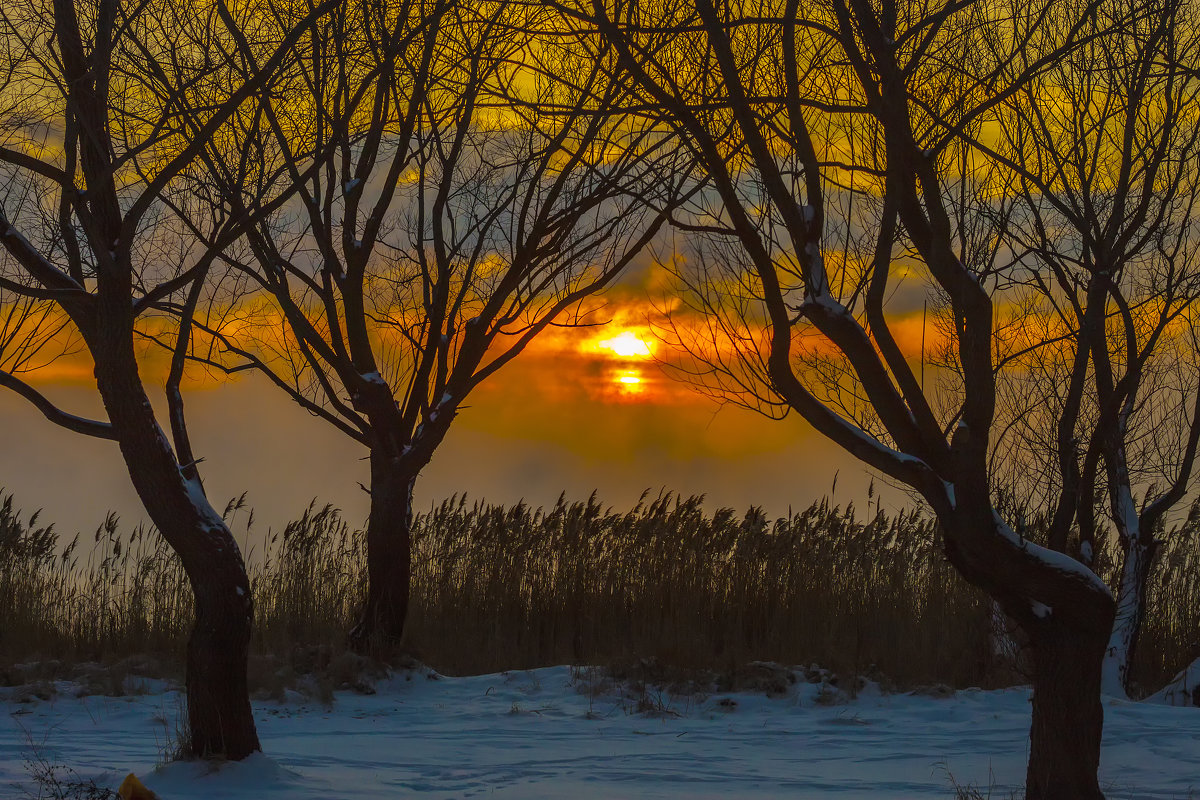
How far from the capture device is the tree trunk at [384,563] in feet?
29.5

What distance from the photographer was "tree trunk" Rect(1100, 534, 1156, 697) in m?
8.77

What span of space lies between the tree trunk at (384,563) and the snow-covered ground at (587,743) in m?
0.50

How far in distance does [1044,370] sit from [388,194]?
5767mm

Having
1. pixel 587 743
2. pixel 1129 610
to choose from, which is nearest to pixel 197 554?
pixel 587 743

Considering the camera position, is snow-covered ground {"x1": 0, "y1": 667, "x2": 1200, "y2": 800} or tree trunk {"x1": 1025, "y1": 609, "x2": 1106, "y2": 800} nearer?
tree trunk {"x1": 1025, "y1": 609, "x2": 1106, "y2": 800}

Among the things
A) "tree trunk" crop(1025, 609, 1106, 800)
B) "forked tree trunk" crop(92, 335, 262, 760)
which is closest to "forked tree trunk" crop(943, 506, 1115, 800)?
"tree trunk" crop(1025, 609, 1106, 800)

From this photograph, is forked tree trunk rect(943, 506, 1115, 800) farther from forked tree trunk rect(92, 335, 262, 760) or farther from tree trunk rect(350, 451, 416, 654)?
tree trunk rect(350, 451, 416, 654)

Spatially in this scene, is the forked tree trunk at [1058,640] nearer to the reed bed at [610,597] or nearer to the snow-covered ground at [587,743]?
the snow-covered ground at [587,743]

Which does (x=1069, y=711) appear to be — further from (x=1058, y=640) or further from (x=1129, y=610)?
(x=1129, y=610)

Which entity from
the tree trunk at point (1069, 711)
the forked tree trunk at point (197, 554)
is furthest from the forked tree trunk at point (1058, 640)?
the forked tree trunk at point (197, 554)

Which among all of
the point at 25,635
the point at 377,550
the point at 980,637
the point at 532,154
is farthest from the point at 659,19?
the point at 25,635

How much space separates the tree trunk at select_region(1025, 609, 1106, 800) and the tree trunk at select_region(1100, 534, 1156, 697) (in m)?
4.81

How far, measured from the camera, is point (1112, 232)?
796 cm

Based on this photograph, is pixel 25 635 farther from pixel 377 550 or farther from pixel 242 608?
pixel 242 608
